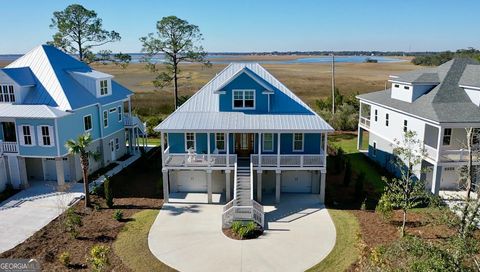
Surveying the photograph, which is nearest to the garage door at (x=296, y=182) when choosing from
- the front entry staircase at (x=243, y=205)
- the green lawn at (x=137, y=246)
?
the front entry staircase at (x=243, y=205)

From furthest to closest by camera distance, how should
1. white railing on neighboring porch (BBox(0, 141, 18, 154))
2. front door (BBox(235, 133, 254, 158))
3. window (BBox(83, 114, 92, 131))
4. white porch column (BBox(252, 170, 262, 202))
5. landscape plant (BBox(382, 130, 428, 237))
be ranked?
1. window (BBox(83, 114, 92, 131))
2. front door (BBox(235, 133, 254, 158))
3. white railing on neighboring porch (BBox(0, 141, 18, 154))
4. white porch column (BBox(252, 170, 262, 202))
5. landscape plant (BBox(382, 130, 428, 237))

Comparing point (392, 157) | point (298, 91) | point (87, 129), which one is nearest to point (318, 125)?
point (392, 157)

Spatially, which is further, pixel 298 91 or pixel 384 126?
pixel 298 91

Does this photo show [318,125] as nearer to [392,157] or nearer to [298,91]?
[392,157]

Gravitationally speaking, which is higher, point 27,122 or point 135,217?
point 27,122

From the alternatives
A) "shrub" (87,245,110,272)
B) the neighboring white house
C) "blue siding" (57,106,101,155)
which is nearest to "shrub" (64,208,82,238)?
"shrub" (87,245,110,272)

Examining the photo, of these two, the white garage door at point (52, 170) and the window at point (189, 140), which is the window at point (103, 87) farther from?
the window at point (189, 140)

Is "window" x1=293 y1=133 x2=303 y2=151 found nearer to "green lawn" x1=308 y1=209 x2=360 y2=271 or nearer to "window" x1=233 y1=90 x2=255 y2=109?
"window" x1=233 y1=90 x2=255 y2=109
